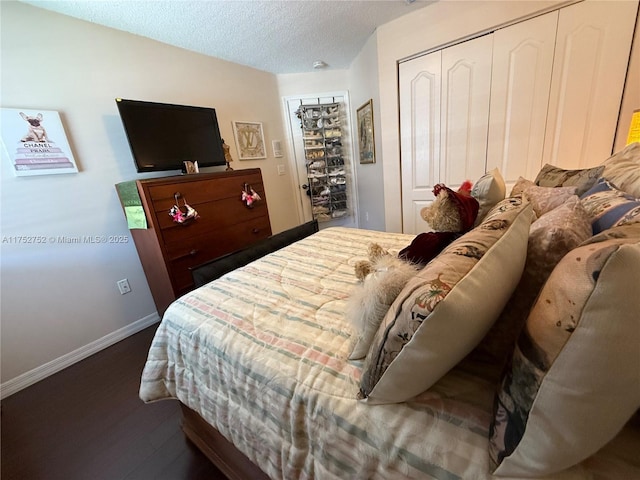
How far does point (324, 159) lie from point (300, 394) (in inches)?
130

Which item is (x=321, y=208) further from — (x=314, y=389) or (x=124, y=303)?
(x=314, y=389)

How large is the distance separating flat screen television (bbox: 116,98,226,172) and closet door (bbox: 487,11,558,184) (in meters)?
2.50

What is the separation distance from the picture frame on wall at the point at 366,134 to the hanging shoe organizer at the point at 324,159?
38cm

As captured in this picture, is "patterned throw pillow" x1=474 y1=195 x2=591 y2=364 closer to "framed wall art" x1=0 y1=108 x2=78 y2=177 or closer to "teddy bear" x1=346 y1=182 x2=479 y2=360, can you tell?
"teddy bear" x1=346 y1=182 x2=479 y2=360

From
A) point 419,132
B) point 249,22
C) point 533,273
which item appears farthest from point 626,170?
point 249,22

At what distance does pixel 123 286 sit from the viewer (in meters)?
2.15

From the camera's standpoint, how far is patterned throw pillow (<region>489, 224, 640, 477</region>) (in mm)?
311

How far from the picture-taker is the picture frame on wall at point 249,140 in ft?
9.70

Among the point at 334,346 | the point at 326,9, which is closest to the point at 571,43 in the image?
the point at 326,9

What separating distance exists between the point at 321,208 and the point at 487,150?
2.13m

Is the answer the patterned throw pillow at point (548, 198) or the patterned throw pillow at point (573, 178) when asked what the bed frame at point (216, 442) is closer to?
the patterned throw pillow at point (548, 198)

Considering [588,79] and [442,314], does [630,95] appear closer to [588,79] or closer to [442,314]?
[588,79]

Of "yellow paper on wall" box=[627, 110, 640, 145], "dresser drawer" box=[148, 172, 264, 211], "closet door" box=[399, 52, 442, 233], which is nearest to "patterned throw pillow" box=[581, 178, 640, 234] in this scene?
"yellow paper on wall" box=[627, 110, 640, 145]

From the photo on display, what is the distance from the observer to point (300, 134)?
353 centimetres
